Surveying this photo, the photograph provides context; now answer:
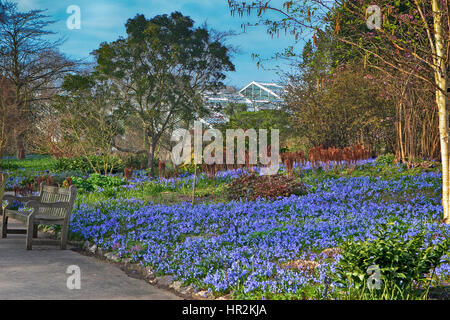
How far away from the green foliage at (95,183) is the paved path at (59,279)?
5.89 meters

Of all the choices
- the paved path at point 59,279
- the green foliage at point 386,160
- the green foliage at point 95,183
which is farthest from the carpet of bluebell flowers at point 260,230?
the green foliage at point 95,183

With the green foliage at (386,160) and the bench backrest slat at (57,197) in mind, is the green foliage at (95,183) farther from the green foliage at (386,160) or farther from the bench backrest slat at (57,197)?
the green foliage at (386,160)

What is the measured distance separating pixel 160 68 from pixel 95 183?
8.15m

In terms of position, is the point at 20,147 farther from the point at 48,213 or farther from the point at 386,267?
the point at 386,267

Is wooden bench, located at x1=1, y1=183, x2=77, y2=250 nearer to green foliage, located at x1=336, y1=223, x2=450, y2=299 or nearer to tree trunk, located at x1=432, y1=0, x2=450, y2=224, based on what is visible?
green foliage, located at x1=336, y1=223, x2=450, y2=299

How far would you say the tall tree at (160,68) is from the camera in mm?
19578

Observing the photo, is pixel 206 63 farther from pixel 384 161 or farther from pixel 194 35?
pixel 384 161

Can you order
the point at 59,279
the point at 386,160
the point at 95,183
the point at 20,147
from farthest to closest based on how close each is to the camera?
the point at 20,147, the point at 386,160, the point at 95,183, the point at 59,279

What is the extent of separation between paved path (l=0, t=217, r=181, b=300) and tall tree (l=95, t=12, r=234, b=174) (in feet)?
41.9

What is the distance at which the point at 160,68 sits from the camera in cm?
1972

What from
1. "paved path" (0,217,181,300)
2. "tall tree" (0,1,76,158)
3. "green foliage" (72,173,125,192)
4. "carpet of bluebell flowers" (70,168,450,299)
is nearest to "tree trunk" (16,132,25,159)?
"tall tree" (0,1,76,158)

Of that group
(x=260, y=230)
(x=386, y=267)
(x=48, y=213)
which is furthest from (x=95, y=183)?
(x=386, y=267)

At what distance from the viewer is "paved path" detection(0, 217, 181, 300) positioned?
4375 millimetres
